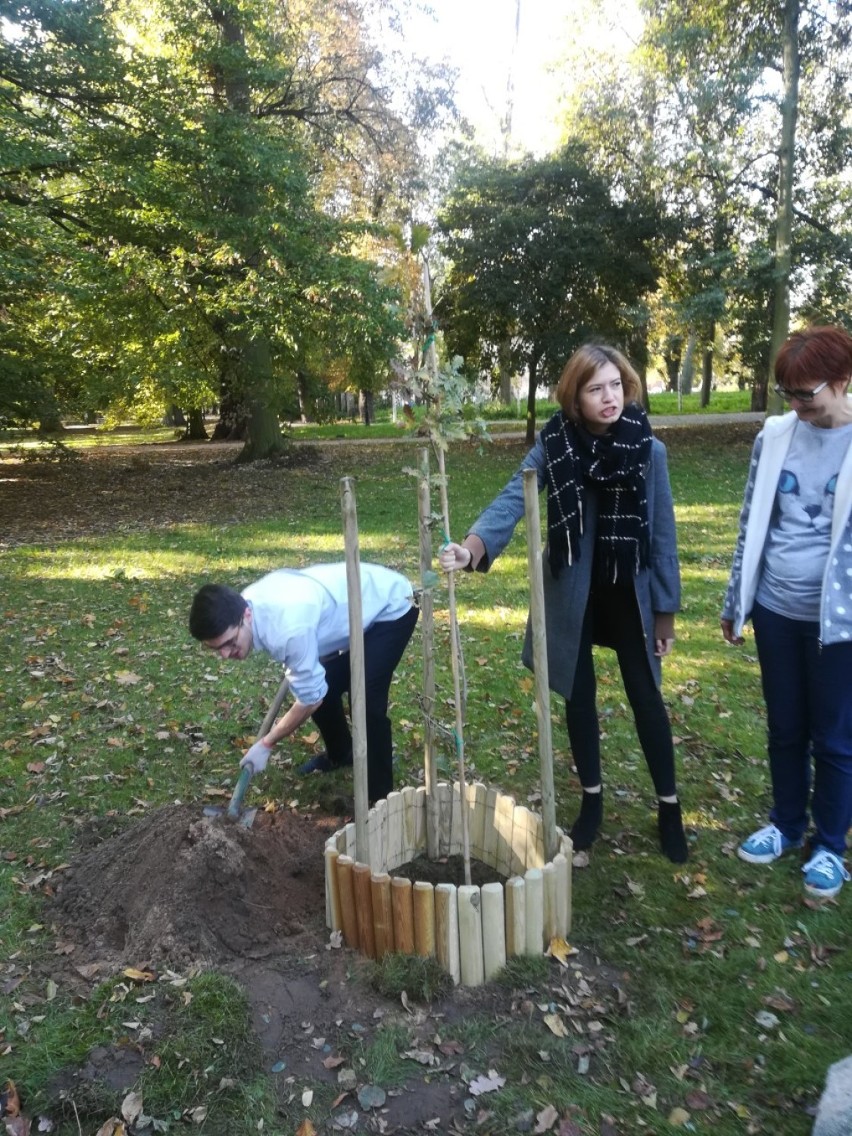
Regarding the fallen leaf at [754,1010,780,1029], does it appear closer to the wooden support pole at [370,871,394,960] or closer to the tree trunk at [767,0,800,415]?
the wooden support pole at [370,871,394,960]

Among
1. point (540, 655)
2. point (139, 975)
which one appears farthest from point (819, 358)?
point (139, 975)

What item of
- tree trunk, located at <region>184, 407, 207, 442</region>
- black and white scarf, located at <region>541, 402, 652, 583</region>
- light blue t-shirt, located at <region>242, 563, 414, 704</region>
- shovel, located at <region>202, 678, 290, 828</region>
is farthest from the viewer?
tree trunk, located at <region>184, 407, 207, 442</region>

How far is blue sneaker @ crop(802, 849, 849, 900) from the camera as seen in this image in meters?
3.41

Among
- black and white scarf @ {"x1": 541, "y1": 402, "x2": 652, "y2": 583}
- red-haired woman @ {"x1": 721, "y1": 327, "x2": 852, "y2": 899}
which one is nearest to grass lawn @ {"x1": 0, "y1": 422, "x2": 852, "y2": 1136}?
red-haired woman @ {"x1": 721, "y1": 327, "x2": 852, "y2": 899}

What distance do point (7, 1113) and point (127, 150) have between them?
1380 centimetres

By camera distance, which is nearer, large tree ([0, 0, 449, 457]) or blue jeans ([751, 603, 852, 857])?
blue jeans ([751, 603, 852, 857])

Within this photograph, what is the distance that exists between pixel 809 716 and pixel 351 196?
884 inches

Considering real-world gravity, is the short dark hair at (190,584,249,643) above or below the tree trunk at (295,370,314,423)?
below

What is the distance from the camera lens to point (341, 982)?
3010 millimetres

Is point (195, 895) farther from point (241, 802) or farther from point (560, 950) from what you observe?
point (560, 950)

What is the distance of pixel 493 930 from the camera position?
9.77ft

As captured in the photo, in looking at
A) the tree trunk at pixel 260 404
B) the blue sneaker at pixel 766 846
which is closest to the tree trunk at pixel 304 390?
the tree trunk at pixel 260 404

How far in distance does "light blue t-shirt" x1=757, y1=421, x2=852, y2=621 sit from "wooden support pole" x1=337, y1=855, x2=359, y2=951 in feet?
6.20

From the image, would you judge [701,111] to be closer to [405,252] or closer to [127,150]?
[127,150]
